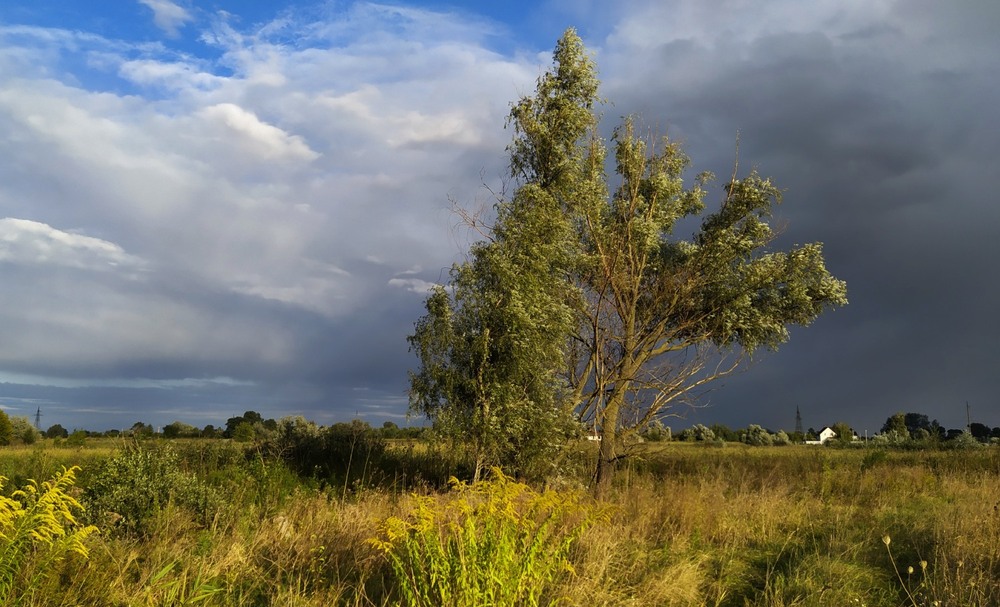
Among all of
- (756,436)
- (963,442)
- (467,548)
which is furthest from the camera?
(756,436)

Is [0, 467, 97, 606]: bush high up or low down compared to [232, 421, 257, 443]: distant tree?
down

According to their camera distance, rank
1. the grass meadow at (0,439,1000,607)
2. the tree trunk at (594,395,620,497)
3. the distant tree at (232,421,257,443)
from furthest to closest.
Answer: the distant tree at (232,421,257,443), the tree trunk at (594,395,620,497), the grass meadow at (0,439,1000,607)

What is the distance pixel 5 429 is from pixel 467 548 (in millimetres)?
53580

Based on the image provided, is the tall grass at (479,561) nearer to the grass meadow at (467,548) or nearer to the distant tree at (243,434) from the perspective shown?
the grass meadow at (467,548)

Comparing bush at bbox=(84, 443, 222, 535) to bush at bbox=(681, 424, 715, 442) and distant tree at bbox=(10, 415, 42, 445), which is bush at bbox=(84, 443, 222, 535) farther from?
bush at bbox=(681, 424, 715, 442)

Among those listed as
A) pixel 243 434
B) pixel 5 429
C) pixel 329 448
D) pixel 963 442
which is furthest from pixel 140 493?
pixel 5 429

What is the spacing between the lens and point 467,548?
19.0 ft

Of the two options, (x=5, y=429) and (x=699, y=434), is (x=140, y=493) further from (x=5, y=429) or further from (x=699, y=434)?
(x=699, y=434)

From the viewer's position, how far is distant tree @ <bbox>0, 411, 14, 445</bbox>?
45237mm

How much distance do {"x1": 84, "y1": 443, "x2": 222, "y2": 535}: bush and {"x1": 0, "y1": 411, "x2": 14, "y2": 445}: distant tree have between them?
4299cm

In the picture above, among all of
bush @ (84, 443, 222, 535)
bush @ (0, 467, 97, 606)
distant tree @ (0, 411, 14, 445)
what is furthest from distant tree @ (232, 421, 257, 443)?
distant tree @ (0, 411, 14, 445)

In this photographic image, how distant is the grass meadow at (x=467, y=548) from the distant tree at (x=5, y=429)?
38.5m

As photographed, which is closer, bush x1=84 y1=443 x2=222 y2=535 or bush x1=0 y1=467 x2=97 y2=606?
bush x1=0 y1=467 x2=97 y2=606

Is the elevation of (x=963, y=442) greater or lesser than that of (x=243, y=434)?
lesser
